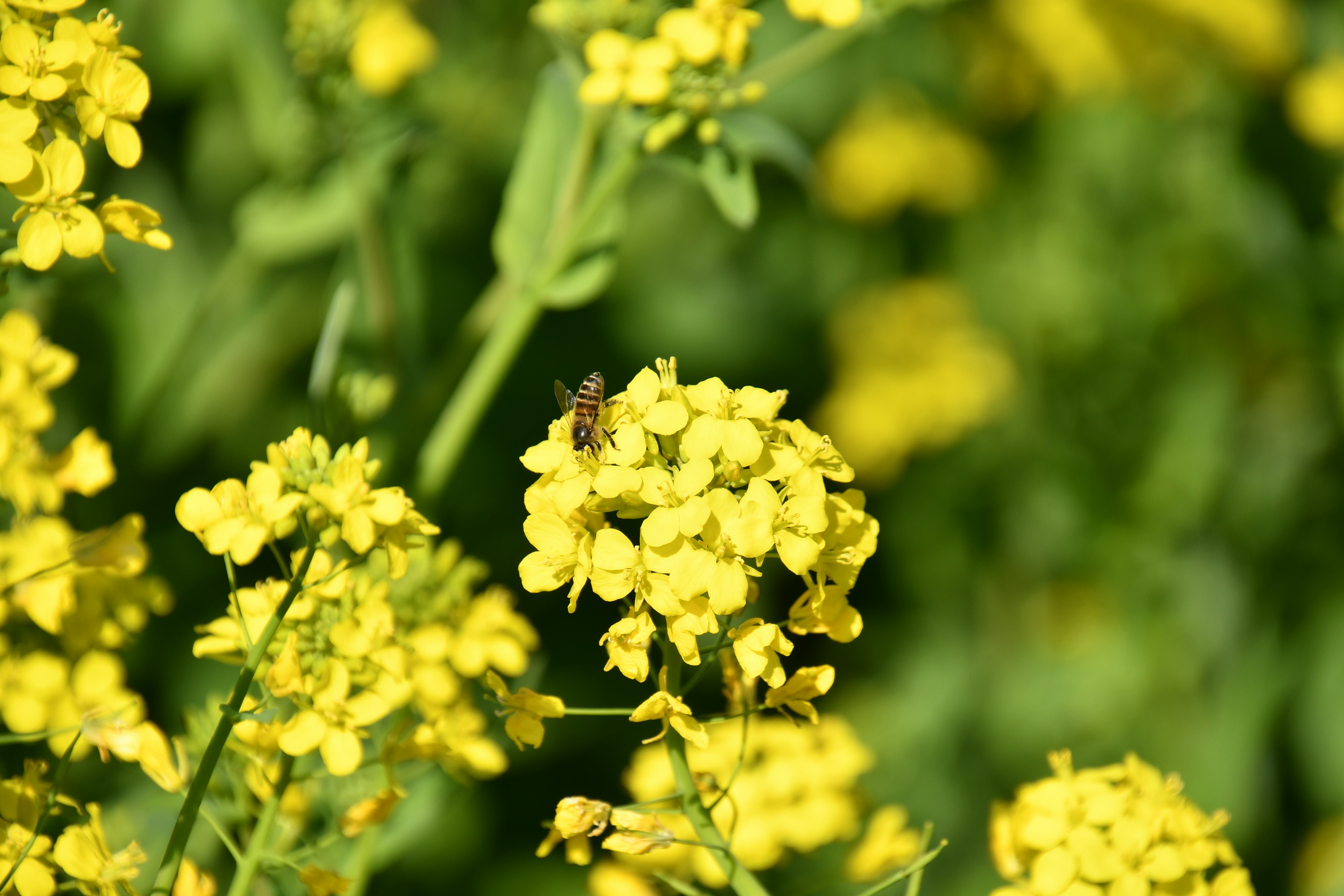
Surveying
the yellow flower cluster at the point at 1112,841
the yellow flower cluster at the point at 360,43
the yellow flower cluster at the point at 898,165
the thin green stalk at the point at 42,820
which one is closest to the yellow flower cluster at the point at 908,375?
the yellow flower cluster at the point at 898,165

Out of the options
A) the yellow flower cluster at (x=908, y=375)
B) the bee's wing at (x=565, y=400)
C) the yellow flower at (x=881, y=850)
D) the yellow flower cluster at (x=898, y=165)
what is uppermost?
the bee's wing at (x=565, y=400)

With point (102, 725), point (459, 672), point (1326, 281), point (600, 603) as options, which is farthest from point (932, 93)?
point (102, 725)

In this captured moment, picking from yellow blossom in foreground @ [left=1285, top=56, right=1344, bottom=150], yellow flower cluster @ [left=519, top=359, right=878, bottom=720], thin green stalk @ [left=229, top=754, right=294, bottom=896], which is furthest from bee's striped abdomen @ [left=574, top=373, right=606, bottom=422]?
yellow blossom in foreground @ [left=1285, top=56, right=1344, bottom=150]

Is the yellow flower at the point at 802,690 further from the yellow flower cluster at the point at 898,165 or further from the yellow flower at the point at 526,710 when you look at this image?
the yellow flower cluster at the point at 898,165

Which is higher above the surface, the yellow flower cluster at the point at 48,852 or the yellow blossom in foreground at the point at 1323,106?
the yellow flower cluster at the point at 48,852

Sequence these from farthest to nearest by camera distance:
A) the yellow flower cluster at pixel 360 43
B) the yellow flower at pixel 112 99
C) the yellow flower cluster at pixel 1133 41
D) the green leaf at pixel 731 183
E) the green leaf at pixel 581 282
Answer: the yellow flower cluster at pixel 1133 41 → the yellow flower cluster at pixel 360 43 → the green leaf at pixel 581 282 → the green leaf at pixel 731 183 → the yellow flower at pixel 112 99

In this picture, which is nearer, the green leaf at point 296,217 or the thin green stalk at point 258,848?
the thin green stalk at point 258,848
